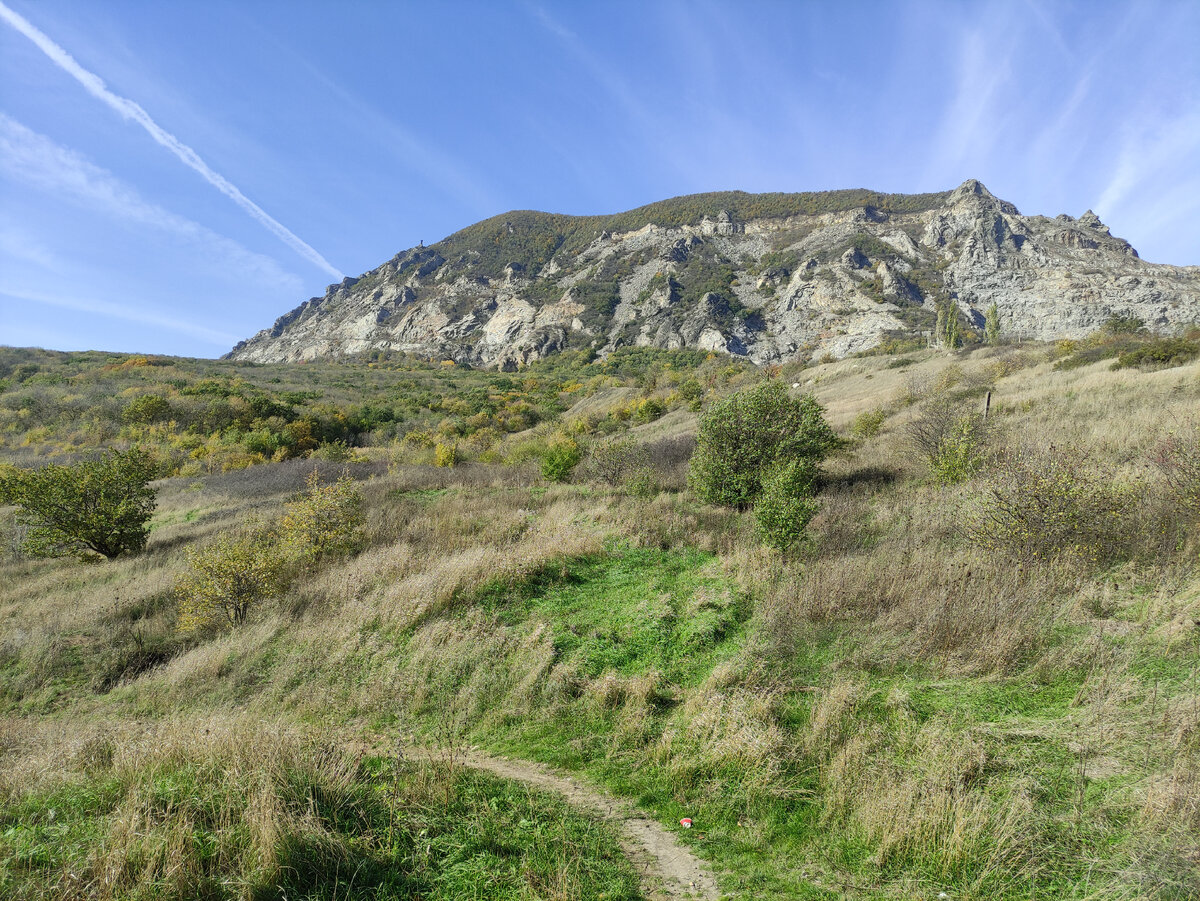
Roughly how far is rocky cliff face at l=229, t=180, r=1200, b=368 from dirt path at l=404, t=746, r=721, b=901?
85716mm

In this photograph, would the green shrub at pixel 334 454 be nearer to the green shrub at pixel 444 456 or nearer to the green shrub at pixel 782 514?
the green shrub at pixel 444 456

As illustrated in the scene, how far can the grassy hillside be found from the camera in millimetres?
3342

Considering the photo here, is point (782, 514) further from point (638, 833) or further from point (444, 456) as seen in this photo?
point (444, 456)

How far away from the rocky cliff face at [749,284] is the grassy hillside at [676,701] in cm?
8026

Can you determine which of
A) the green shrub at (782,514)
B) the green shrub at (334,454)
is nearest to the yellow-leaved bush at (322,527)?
the green shrub at (782,514)

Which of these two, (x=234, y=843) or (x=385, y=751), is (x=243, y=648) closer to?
(x=385, y=751)

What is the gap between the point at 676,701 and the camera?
19.9 feet

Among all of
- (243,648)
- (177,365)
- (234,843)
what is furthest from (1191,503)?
(177,365)

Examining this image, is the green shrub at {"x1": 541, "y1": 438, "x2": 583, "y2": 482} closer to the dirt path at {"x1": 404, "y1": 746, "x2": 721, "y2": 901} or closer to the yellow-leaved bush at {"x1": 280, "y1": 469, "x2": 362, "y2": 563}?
the yellow-leaved bush at {"x1": 280, "y1": 469, "x2": 362, "y2": 563}

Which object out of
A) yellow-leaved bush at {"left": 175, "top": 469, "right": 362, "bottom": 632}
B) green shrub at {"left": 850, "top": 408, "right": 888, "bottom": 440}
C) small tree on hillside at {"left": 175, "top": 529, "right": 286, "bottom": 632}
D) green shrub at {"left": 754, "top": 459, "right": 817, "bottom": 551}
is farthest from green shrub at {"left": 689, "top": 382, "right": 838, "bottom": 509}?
small tree on hillside at {"left": 175, "top": 529, "right": 286, "bottom": 632}

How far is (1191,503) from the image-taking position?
261 inches

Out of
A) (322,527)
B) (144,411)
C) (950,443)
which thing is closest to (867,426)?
(950,443)

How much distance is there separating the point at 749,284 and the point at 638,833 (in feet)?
374

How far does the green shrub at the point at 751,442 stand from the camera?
1288 cm
